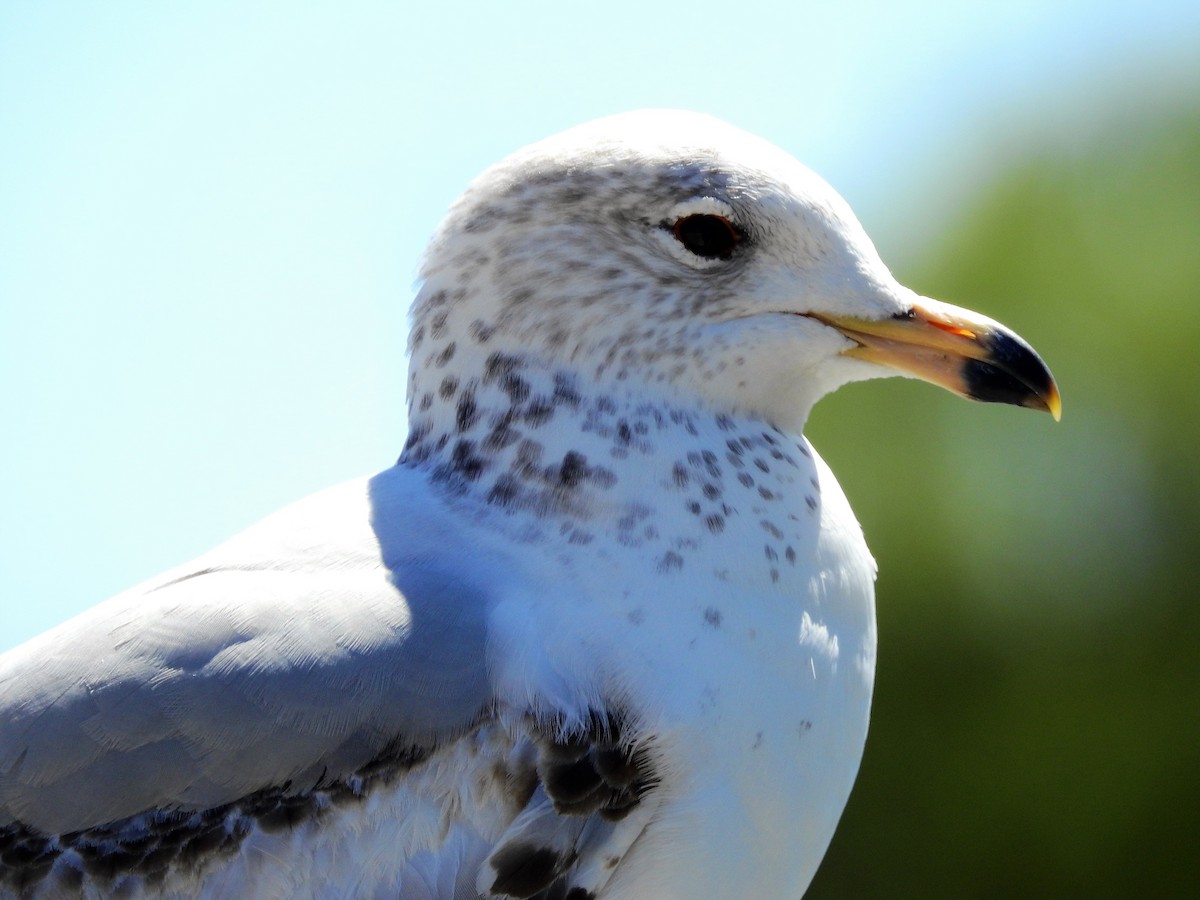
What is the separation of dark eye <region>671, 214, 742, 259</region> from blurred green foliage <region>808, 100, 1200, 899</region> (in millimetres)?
6577

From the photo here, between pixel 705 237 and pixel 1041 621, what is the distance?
6752 millimetres

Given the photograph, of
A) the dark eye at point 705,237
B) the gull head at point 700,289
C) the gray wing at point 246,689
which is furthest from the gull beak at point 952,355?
the gray wing at point 246,689

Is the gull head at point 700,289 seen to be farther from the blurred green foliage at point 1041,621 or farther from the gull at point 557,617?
the blurred green foliage at point 1041,621

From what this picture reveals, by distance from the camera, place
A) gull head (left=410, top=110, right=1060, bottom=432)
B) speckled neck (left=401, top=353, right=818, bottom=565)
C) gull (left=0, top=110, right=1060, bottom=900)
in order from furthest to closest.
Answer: gull head (left=410, top=110, right=1060, bottom=432), speckled neck (left=401, top=353, right=818, bottom=565), gull (left=0, top=110, right=1060, bottom=900)

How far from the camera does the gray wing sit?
1.61 metres

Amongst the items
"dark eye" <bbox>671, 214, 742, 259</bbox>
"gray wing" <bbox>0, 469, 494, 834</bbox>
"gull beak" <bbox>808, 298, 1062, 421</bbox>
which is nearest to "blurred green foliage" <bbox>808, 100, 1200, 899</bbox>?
"gull beak" <bbox>808, 298, 1062, 421</bbox>

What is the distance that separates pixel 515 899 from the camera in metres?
1.59

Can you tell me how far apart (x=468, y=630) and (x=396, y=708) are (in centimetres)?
12

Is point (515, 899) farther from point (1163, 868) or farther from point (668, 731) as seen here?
point (1163, 868)

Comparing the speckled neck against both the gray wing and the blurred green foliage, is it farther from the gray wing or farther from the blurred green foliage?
the blurred green foliage

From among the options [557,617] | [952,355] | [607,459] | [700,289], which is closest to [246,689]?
[557,617]

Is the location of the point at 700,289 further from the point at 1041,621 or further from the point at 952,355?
the point at 1041,621

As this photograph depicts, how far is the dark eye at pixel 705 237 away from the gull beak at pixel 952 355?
0.15 m

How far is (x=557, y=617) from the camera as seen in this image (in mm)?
1640
